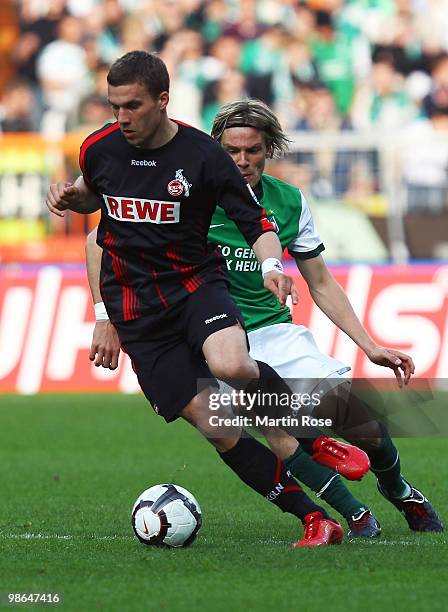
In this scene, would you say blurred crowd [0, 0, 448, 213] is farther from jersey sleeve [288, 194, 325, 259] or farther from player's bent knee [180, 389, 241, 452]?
player's bent knee [180, 389, 241, 452]

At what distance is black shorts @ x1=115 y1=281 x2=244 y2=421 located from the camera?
552cm

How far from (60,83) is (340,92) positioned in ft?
13.4

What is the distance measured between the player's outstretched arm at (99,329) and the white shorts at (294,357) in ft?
2.49

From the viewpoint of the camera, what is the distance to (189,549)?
18.6ft

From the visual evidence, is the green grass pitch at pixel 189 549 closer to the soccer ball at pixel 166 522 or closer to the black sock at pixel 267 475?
the soccer ball at pixel 166 522

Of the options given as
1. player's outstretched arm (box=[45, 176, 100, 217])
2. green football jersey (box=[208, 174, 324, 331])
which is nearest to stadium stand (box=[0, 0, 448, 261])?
green football jersey (box=[208, 174, 324, 331])

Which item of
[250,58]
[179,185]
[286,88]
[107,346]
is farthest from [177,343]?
[250,58]

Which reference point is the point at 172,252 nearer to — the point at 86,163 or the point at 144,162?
the point at 144,162

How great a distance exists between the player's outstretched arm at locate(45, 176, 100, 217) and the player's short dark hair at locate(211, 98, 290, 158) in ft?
2.66

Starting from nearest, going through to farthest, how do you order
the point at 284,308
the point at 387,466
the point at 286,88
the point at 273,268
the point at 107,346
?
the point at 273,268
the point at 107,346
the point at 387,466
the point at 284,308
the point at 286,88

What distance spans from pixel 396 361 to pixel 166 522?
4.07ft

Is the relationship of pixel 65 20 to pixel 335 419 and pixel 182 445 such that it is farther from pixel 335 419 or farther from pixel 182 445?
pixel 335 419

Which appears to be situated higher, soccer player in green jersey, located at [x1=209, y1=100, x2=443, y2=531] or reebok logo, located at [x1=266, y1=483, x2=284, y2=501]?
soccer player in green jersey, located at [x1=209, y1=100, x2=443, y2=531]

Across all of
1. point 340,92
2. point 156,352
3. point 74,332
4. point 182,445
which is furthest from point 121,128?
point 340,92
